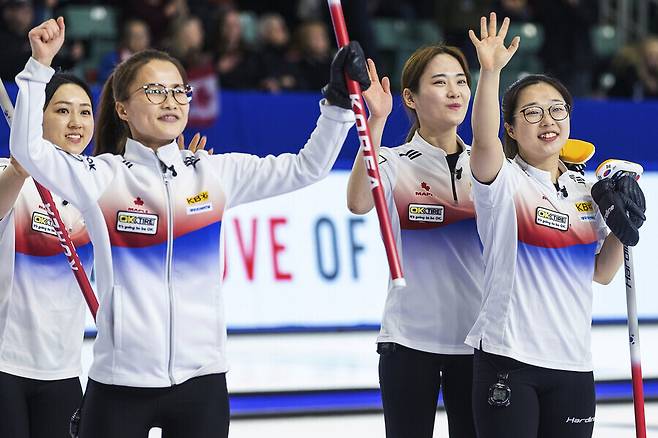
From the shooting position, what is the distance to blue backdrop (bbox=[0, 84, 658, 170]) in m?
7.86

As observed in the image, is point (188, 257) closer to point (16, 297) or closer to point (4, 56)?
point (16, 297)

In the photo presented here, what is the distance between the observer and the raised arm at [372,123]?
4082mm

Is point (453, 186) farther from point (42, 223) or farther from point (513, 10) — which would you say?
point (513, 10)

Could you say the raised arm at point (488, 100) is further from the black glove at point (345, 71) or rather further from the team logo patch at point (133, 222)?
the team logo patch at point (133, 222)

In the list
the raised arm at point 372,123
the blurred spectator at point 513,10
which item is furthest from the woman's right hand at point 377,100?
the blurred spectator at point 513,10

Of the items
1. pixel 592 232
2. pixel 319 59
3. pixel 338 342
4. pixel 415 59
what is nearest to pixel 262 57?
pixel 319 59

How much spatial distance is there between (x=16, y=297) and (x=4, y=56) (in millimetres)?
4859

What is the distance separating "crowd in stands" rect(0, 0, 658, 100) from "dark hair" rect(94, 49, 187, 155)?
14.6ft

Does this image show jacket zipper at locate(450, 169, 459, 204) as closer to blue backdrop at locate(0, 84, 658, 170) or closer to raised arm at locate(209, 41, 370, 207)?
raised arm at locate(209, 41, 370, 207)

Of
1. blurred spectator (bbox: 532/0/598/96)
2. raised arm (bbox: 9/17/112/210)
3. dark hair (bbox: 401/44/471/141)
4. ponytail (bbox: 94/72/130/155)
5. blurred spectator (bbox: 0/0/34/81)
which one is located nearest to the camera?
raised arm (bbox: 9/17/112/210)

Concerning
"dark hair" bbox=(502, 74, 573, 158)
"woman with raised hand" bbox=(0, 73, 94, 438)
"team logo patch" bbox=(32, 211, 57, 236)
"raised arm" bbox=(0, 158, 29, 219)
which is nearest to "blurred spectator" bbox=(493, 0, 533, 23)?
"dark hair" bbox=(502, 74, 573, 158)

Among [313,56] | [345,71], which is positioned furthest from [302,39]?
[345,71]

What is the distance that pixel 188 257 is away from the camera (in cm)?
346

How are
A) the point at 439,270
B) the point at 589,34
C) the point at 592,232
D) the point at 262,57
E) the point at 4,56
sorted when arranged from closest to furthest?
the point at 592,232
the point at 439,270
the point at 4,56
the point at 262,57
the point at 589,34
